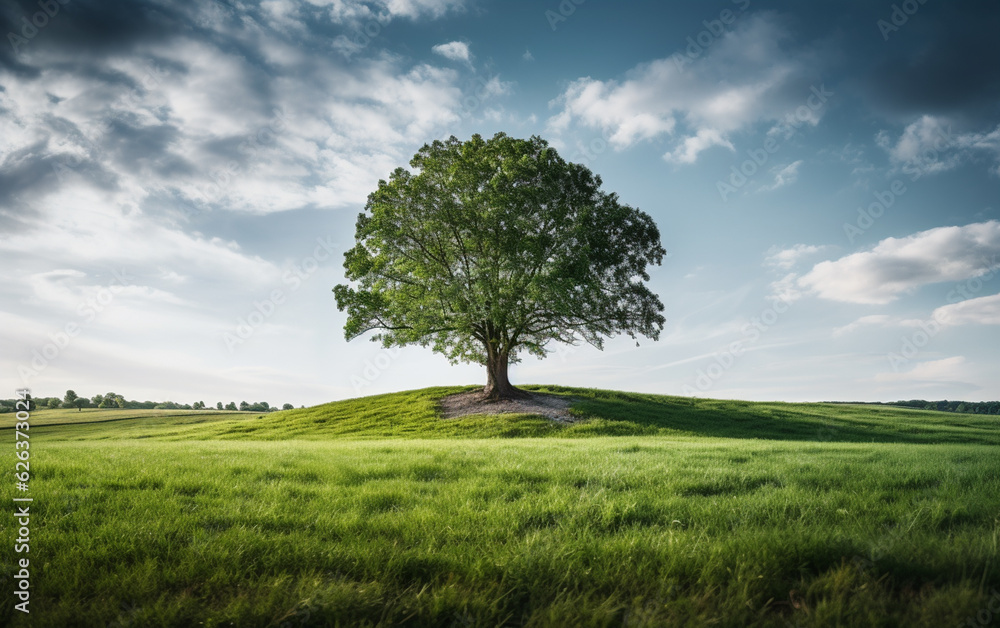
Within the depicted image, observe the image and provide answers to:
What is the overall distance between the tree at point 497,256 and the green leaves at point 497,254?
73 millimetres

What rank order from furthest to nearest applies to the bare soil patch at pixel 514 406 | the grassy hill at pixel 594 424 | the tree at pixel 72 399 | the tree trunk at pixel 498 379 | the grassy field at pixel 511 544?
the tree at pixel 72 399 → the tree trunk at pixel 498 379 → the bare soil patch at pixel 514 406 → the grassy hill at pixel 594 424 → the grassy field at pixel 511 544

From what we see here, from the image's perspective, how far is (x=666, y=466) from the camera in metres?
8.19

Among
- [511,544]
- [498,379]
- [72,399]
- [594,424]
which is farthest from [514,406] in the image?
[72,399]

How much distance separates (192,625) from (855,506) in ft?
22.2

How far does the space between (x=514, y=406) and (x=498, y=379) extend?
3069mm

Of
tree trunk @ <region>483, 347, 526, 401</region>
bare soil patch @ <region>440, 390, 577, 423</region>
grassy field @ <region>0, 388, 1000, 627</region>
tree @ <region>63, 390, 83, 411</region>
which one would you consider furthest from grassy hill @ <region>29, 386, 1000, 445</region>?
tree @ <region>63, 390, 83, 411</region>

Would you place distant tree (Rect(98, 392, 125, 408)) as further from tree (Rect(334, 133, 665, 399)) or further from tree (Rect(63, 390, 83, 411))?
tree (Rect(334, 133, 665, 399))

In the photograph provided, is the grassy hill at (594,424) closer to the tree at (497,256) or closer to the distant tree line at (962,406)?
the tree at (497,256)

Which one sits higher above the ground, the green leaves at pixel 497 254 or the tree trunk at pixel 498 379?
the green leaves at pixel 497 254

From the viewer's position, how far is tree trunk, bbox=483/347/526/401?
31.2 meters

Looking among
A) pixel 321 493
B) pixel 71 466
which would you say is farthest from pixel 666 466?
pixel 71 466

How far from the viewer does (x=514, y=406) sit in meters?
28.8

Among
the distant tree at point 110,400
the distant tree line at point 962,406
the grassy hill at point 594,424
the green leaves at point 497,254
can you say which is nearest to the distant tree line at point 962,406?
the distant tree line at point 962,406

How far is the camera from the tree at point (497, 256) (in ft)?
87.7
